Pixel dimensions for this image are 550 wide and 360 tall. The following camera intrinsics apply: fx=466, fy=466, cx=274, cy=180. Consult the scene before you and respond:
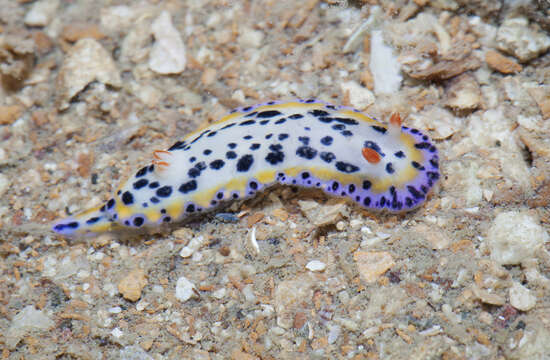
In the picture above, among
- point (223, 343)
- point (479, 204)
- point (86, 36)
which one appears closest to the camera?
point (223, 343)

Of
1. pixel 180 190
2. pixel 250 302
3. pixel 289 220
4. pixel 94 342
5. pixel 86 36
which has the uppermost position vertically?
pixel 86 36

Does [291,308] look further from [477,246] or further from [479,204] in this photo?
[479,204]

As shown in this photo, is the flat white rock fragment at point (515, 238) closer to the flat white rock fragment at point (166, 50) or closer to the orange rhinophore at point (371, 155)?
the orange rhinophore at point (371, 155)

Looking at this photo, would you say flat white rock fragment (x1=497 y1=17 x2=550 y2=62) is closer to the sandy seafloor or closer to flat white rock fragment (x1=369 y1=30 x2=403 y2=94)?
the sandy seafloor

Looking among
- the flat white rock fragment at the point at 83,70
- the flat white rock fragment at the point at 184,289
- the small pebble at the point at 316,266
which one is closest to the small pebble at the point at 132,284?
the flat white rock fragment at the point at 184,289

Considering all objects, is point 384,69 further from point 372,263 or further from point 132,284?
point 132,284

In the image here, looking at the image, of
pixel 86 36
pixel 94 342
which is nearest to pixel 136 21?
pixel 86 36
